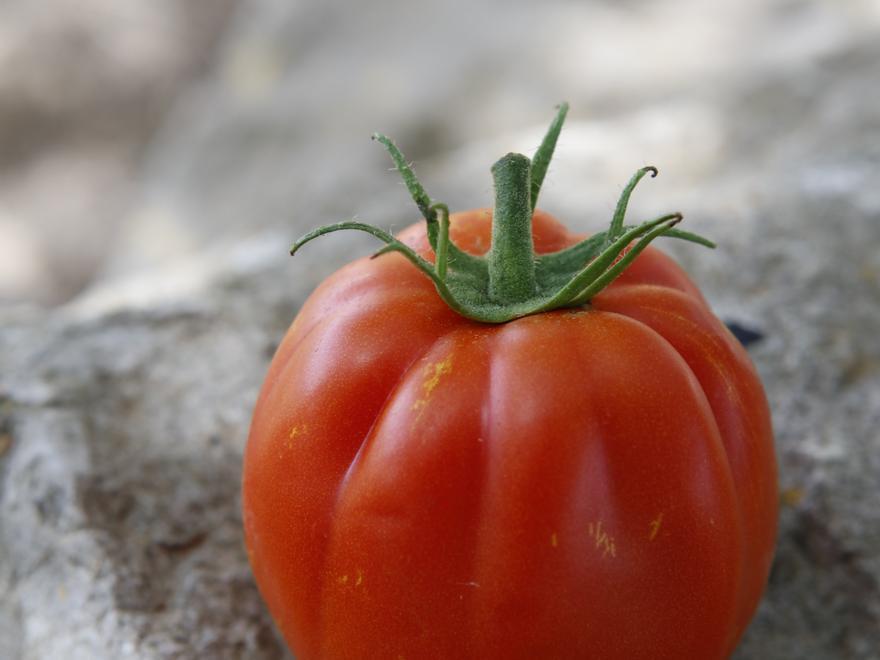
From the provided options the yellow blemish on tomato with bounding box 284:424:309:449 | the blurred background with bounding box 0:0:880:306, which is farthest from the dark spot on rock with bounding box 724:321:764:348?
the yellow blemish on tomato with bounding box 284:424:309:449

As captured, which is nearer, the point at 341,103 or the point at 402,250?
the point at 402,250

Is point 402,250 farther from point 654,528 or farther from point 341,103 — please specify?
point 341,103

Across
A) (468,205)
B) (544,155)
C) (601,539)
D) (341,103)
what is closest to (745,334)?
(544,155)

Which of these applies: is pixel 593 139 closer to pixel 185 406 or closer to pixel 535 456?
Answer: pixel 185 406

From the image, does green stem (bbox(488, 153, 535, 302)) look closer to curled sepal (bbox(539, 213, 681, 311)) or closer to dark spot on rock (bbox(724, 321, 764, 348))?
A: curled sepal (bbox(539, 213, 681, 311))

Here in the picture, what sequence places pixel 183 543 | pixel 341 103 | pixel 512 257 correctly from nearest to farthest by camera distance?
pixel 512 257, pixel 183 543, pixel 341 103

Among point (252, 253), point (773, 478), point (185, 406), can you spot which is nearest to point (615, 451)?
point (773, 478)

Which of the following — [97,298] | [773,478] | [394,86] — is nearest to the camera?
[773,478]
